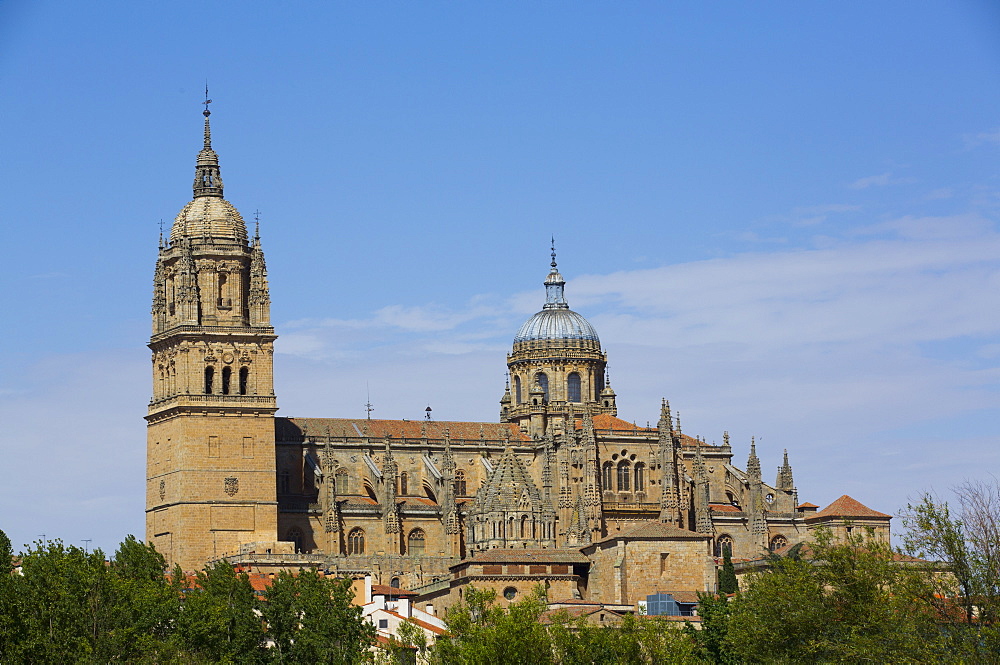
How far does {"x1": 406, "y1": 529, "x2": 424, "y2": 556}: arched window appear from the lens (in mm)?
142375

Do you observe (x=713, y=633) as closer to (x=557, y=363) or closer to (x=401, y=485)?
(x=401, y=485)

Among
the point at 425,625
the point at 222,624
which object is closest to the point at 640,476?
the point at 425,625

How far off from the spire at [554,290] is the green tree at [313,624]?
7260 centimetres

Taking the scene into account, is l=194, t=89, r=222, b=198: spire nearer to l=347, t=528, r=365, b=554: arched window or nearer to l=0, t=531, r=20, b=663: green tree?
l=347, t=528, r=365, b=554: arched window

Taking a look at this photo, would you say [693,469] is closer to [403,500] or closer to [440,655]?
[403,500]

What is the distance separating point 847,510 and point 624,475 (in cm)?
1466

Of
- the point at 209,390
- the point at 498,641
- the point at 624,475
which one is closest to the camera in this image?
the point at 498,641

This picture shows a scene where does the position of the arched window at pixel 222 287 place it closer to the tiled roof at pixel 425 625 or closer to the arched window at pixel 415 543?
the arched window at pixel 415 543

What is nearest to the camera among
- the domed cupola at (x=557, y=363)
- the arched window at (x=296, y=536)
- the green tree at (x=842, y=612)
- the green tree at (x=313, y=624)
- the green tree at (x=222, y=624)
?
the green tree at (x=842, y=612)

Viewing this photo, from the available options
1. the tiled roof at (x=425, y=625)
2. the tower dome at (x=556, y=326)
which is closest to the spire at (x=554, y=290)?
the tower dome at (x=556, y=326)

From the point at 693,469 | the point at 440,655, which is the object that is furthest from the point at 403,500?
the point at 440,655

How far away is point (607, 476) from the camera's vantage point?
149 metres

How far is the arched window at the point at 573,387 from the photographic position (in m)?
164

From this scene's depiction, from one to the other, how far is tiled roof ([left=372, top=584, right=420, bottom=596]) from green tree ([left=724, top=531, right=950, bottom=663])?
36505 mm
